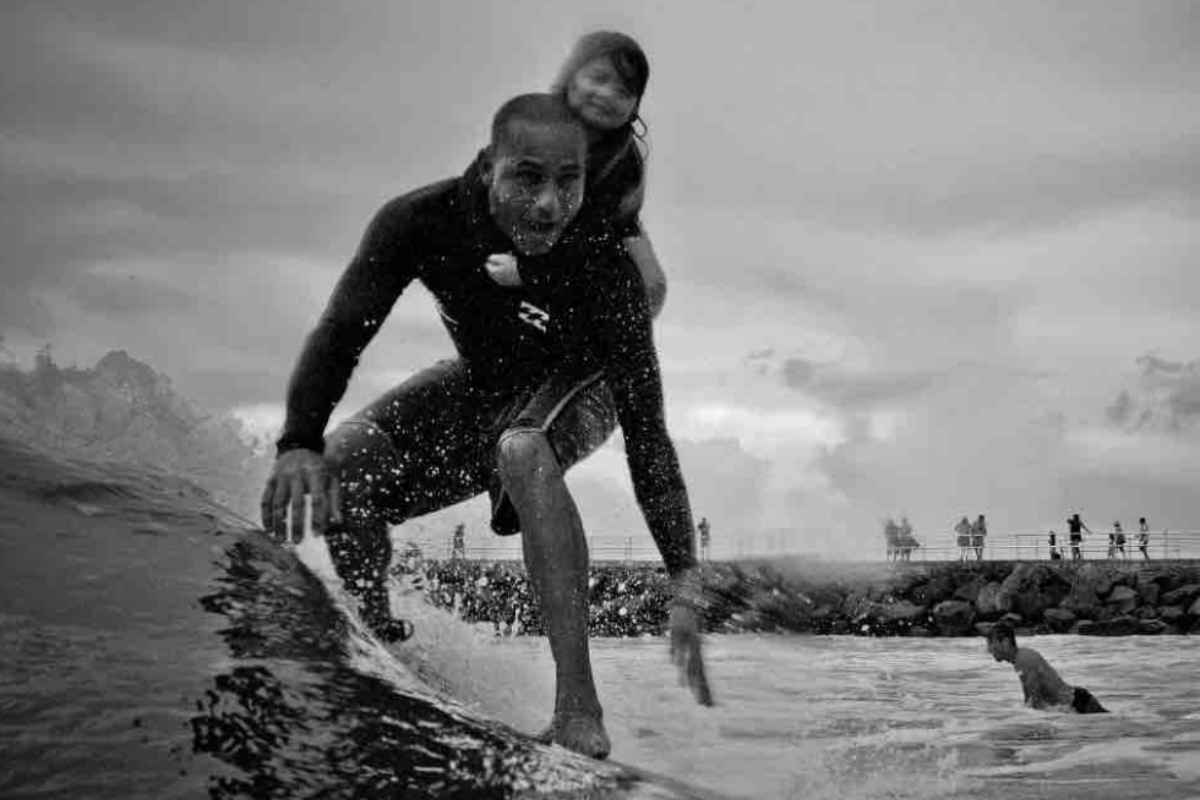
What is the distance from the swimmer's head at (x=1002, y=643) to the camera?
34.1 feet

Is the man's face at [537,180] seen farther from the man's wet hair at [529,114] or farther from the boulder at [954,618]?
the boulder at [954,618]

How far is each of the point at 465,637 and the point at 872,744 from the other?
2447mm

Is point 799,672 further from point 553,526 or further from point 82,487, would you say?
point 82,487

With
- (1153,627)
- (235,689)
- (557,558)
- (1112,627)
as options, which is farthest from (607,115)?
A: (1153,627)

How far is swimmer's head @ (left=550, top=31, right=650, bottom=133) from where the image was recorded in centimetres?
385

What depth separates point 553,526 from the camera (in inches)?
127

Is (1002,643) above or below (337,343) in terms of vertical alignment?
below

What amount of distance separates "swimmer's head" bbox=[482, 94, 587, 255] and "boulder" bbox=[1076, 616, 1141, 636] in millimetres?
27176

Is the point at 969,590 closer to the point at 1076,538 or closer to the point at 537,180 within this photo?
the point at 1076,538

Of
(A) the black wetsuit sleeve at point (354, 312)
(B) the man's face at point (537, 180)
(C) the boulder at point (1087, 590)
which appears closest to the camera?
(B) the man's face at point (537, 180)

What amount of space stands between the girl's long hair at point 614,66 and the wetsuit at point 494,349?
0.32 metres

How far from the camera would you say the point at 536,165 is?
3389 mm

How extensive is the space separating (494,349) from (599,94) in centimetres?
89

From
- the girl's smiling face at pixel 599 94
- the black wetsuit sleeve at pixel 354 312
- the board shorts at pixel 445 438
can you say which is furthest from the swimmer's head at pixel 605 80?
the board shorts at pixel 445 438
